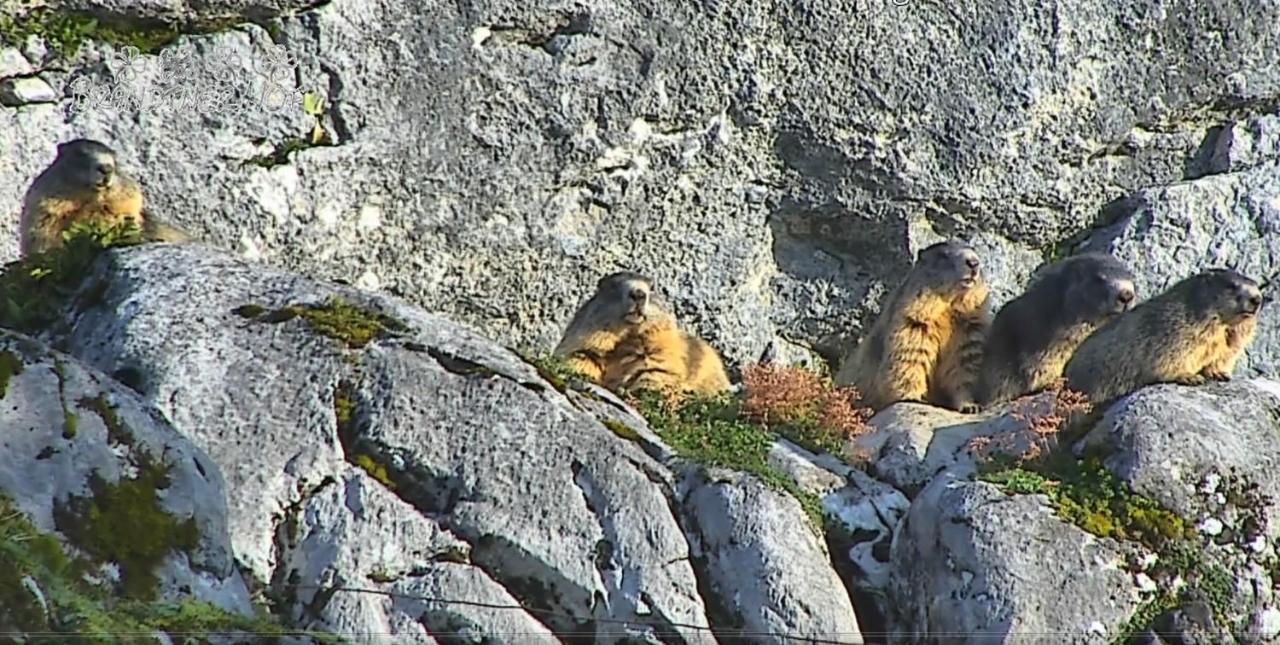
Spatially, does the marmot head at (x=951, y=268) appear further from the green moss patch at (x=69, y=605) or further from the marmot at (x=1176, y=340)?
the green moss patch at (x=69, y=605)

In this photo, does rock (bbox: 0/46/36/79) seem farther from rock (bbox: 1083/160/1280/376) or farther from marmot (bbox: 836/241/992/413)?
rock (bbox: 1083/160/1280/376)

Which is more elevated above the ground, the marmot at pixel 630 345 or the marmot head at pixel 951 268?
the marmot head at pixel 951 268

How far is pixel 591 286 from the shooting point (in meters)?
16.8

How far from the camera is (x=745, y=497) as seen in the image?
40.2 ft

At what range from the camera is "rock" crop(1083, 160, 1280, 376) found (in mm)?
17953

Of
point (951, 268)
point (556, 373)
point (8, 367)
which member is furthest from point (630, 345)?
point (8, 367)

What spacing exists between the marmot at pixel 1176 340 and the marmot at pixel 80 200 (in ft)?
21.8

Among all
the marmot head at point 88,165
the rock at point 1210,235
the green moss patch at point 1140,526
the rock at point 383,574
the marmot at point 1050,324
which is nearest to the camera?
the rock at point 383,574

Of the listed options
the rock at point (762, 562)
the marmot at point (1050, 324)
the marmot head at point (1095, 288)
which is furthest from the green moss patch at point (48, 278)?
the marmot head at point (1095, 288)

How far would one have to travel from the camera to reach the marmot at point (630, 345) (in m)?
15.5

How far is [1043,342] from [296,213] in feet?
19.0

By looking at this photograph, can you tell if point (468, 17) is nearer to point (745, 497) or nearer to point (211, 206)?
point (211, 206)

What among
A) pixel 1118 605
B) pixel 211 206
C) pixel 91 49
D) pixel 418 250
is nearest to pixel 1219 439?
pixel 1118 605

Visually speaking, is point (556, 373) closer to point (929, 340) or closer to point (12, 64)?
point (929, 340)
